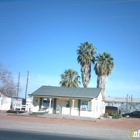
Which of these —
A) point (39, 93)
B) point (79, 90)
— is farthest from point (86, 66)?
point (39, 93)

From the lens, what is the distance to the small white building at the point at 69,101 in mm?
32562

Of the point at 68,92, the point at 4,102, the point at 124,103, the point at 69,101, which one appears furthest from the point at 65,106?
the point at 124,103

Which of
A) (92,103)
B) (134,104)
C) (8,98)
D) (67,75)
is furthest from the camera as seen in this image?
(134,104)

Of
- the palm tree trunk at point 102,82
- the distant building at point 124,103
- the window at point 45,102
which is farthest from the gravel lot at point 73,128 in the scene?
the distant building at point 124,103

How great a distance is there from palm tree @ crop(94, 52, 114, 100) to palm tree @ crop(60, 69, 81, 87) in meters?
5.20

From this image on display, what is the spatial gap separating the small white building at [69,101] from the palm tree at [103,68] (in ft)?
32.5

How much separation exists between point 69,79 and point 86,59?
628 centimetres

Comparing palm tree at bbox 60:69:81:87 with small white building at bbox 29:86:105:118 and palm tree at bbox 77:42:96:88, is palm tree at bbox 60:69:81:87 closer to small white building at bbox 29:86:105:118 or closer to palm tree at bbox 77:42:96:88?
palm tree at bbox 77:42:96:88

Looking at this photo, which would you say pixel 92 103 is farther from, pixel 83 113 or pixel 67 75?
pixel 67 75

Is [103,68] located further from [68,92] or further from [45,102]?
[45,102]

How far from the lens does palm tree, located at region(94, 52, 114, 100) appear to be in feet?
148

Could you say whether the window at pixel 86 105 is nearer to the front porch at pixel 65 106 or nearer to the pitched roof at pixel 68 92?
the front porch at pixel 65 106

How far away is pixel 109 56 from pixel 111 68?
253 centimetres

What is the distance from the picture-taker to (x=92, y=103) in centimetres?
3247
